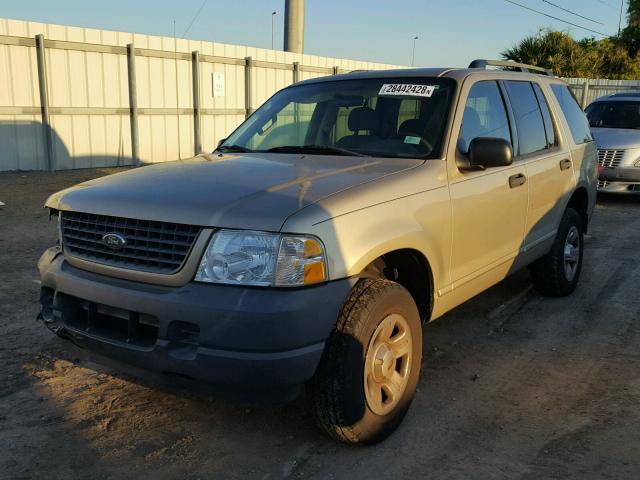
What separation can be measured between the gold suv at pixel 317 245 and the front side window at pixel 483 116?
16mm

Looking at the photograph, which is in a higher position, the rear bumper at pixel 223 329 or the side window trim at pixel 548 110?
the side window trim at pixel 548 110

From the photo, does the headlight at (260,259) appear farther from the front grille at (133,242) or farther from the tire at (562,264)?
the tire at (562,264)

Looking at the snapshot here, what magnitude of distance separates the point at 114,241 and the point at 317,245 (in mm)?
978

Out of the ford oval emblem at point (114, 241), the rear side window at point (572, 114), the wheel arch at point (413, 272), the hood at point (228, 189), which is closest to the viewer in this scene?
the hood at point (228, 189)

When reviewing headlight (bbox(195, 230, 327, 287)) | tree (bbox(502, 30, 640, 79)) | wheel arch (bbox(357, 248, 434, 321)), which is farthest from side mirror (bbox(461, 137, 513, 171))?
tree (bbox(502, 30, 640, 79))

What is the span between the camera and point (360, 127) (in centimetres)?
411

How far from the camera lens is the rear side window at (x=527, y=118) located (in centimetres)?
462

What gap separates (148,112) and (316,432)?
41.7ft

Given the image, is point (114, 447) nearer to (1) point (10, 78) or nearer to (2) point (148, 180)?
(2) point (148, 180)

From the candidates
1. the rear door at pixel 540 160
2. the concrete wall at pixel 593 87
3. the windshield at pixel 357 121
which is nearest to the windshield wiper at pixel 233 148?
the windshield at pixel 357 121

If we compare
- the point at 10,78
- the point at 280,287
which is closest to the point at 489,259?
the point at 280,287

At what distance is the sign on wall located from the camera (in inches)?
624

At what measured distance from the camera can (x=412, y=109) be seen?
4.00 meters

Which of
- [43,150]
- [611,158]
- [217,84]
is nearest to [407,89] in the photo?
[611,158]
